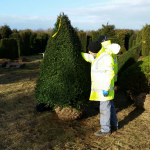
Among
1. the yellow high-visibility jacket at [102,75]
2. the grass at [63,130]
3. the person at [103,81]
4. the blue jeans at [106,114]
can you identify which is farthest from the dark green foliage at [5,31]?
the blue jeans at [106,114]

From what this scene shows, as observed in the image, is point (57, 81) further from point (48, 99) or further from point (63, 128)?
point (63, 128)

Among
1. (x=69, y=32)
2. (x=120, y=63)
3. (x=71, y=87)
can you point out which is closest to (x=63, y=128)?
(x=71, y=87)

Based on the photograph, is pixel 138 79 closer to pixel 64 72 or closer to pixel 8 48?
pixel 64 72

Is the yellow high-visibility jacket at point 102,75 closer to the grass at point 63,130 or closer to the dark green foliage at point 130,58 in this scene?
the grass at point 63,130

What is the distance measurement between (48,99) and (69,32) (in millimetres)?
1418

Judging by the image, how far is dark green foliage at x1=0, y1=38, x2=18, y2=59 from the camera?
45.0 ft

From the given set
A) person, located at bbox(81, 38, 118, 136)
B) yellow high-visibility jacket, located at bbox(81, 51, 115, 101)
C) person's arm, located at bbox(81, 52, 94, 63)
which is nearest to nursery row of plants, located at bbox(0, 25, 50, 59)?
person's arm, located at bbox(81, 52, 94, 63)

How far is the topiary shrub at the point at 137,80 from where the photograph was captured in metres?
4.40

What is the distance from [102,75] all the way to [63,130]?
1344mm

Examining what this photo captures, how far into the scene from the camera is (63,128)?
3645mm

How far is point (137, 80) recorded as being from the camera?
14.9 feet

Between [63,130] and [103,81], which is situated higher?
[103,81]

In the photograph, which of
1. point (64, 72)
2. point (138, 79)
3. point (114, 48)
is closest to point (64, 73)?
point (64, 72)

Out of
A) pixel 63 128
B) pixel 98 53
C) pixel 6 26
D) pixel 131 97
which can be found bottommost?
pixel 63 128
